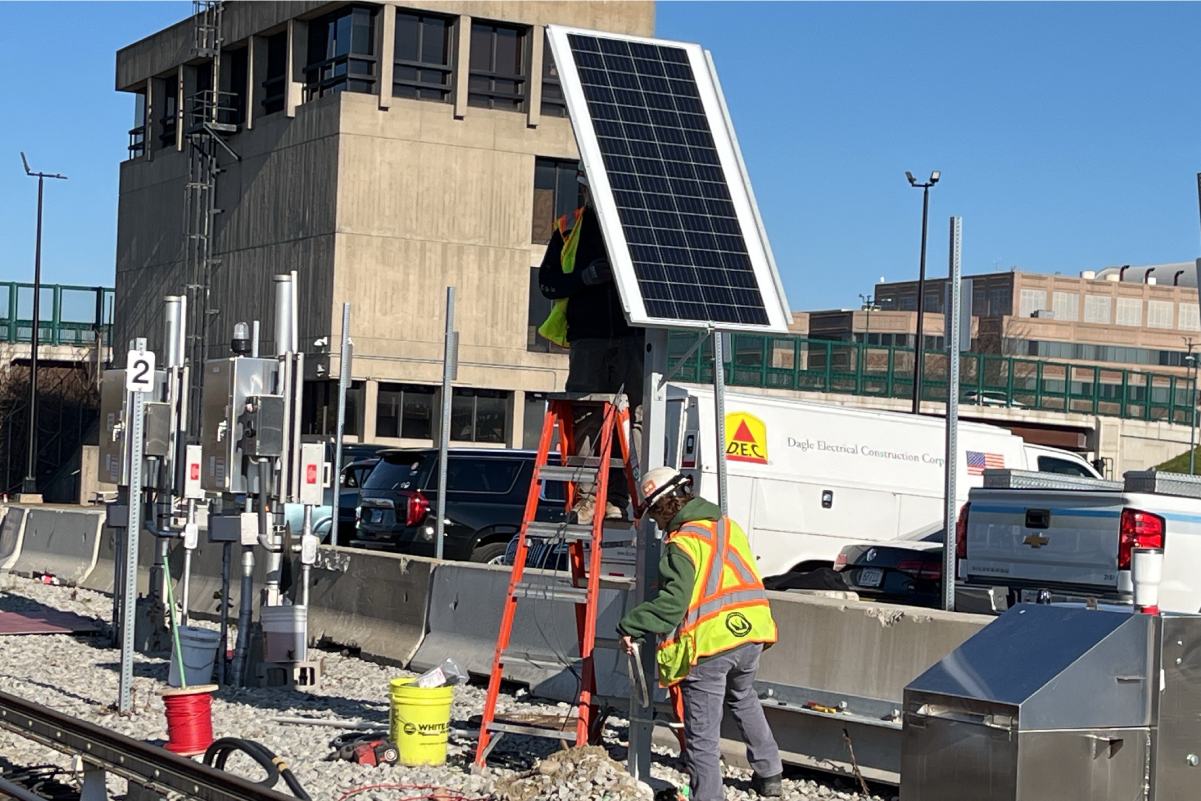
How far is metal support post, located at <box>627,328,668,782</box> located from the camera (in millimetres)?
8961

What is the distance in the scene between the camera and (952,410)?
1088 cm

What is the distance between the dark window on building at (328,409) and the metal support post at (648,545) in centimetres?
3536

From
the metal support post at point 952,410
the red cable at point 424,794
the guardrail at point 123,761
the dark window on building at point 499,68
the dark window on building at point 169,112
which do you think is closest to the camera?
the guardrail at point 123,761

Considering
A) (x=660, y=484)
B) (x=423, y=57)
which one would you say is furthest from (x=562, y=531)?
(x=423, y=57)

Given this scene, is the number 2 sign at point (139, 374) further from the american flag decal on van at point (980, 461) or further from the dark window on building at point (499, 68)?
the dark window on building at point (499, 68)

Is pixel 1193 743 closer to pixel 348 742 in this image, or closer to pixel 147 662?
pixel 348 742

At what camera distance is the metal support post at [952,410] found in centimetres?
1070

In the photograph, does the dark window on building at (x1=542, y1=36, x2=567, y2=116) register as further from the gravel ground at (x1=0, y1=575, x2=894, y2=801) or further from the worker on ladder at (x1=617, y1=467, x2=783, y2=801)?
the worker on ladder at (x1=617, y1=467, x2=783, y2=801)

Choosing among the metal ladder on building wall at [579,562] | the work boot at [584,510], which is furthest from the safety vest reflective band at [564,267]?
the work boot at [584,510]

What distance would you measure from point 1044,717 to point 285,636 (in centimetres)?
934

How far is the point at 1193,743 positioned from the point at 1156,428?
51.7 meters

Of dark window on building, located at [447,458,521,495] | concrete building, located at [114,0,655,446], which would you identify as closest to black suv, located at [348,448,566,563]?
dark window on building, located at [447,458,521,495]

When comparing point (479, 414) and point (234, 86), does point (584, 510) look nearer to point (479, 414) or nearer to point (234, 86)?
point (479, 414)

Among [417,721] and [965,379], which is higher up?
[965,379]
